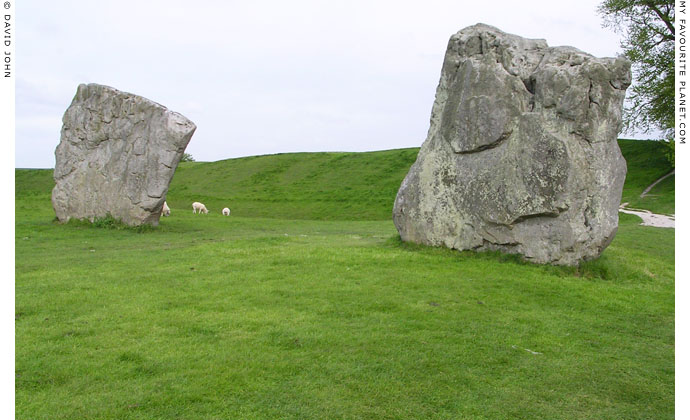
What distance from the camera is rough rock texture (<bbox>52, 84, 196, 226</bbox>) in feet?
62.0

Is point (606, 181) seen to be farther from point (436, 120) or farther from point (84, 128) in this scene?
point (84, 128)

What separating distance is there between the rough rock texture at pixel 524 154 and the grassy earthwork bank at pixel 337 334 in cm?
69

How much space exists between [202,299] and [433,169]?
639cm

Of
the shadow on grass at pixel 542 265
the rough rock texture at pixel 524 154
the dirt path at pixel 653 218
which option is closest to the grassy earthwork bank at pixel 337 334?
the shadow on grass at pixel 542 265

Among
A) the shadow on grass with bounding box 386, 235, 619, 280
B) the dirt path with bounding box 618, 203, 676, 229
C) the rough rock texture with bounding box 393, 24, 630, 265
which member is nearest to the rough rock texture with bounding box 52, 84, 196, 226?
the rough rock texture with bounding box 393, 24, 630, 265

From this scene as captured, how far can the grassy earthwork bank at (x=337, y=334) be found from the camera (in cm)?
552

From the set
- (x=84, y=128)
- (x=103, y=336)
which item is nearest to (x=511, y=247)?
(x=103, y=336)

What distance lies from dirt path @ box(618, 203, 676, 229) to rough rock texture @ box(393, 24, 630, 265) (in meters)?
14.8

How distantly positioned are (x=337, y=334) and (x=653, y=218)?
990 inches

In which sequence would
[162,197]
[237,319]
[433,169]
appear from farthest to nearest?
[162,197] < [433,169] < [237,319]

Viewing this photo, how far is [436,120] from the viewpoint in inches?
526

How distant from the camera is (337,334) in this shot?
730cm

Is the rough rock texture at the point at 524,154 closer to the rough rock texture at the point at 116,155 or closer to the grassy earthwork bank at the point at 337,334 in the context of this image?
the grassy earthwork bank at the point at 337,334

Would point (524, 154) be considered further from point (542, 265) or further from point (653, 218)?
point (653, 218)
